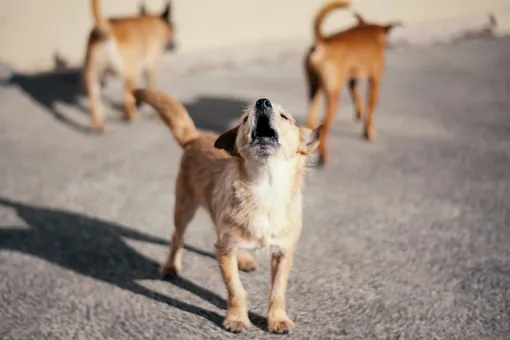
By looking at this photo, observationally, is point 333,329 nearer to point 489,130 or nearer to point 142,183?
point 142,183

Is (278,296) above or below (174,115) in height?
below

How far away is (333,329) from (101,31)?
13.9ft

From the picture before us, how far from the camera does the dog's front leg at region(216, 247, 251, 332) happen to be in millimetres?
2689

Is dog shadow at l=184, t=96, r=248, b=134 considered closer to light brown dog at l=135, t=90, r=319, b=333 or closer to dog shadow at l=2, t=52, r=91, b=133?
dog shadow at l=2, t=52, r=91, b=133

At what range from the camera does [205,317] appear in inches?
115

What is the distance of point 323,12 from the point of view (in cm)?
467

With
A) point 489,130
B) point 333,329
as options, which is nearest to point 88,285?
point 333,329

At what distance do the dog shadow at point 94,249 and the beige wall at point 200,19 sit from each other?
3.58 m

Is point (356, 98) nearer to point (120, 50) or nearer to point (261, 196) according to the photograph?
point (120, 50)

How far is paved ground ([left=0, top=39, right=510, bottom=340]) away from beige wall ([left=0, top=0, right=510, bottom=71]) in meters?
0.55

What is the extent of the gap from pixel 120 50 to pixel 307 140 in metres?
3.96

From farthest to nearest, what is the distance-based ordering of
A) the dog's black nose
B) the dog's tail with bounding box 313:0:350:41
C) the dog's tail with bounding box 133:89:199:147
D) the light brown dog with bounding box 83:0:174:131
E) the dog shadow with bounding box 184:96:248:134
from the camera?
the dog shadow with bounding box 184:96:248:134, the light brown dog with bounding box 83:0:174:131, the dog's tail with bounding box 313:0:350:41, the dog's tail with bounding box 133:89:199:147, the dog's black nose

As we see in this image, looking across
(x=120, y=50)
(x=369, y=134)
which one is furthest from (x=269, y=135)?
(x=120, y=50)

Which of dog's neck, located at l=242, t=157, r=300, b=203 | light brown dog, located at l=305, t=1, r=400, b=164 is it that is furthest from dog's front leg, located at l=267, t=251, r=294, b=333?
light brown dog, located at l=305, t=1, r=400, b=164
